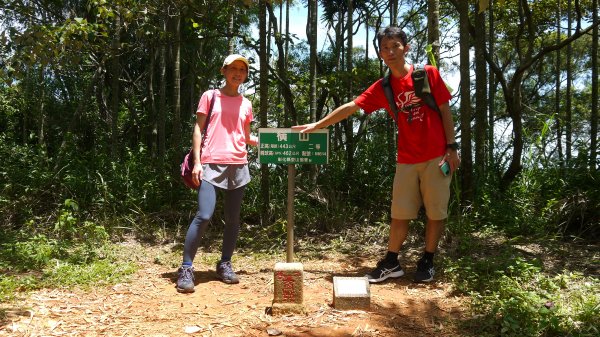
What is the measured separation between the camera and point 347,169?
20.2ft

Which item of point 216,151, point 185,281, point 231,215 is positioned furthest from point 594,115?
point 185,281

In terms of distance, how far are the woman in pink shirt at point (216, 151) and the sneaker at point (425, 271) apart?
1513 mm

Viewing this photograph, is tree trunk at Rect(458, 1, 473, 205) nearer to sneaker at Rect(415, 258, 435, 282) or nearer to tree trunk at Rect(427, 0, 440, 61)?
tree trunk at Rect(427, 0, 440, 61)

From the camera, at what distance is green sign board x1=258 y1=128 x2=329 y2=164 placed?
334cm

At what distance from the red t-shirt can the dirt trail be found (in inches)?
39.4

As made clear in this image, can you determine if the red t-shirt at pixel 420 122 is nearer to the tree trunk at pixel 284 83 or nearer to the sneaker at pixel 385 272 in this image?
the sneaker at pixel 385 272

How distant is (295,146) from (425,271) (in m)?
1.39

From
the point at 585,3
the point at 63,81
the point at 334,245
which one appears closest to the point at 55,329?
the point at 334,245

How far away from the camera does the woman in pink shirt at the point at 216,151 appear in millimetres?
3479

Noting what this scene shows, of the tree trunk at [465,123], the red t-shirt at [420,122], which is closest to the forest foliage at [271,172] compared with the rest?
the tree trunk at [465,123]

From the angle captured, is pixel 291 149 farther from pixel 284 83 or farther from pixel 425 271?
pixel 284 83

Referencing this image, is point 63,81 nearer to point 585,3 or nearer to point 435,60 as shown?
point 435,60

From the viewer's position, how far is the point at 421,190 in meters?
3.60

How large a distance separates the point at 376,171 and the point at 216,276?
108 inches
